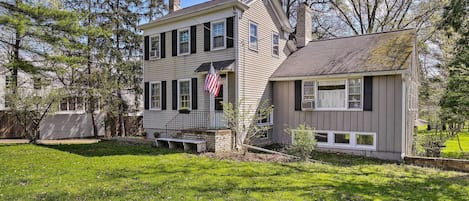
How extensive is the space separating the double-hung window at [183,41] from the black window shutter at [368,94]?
765 cm

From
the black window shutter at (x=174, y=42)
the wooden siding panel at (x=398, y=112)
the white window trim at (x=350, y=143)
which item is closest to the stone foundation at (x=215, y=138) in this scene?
the white window trim at (x=350, y=143)

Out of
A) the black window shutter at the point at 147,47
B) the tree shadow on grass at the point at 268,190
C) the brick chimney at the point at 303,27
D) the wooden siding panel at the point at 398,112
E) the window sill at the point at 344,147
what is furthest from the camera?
the brick chimney at the point at 303,27

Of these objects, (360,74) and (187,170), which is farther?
(360,74)

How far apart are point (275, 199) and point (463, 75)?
9502mm

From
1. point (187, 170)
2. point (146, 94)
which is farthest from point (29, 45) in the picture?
point (187, 170)

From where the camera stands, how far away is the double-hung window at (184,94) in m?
13.6

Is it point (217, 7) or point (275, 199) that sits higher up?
point (217, 7)

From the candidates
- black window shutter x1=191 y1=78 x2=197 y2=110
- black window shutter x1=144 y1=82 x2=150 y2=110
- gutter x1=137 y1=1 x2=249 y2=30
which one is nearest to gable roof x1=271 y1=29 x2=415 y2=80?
black window shutter x1=191 y1=78 x2=197 y2=110

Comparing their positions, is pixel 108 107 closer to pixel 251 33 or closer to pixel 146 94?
pixel 146 94

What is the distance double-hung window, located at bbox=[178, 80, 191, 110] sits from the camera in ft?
44.6

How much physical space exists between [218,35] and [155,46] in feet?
13.0

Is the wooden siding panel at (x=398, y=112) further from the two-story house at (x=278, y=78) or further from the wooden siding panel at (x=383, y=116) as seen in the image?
the wooden siding panel at (x=383, y=116)

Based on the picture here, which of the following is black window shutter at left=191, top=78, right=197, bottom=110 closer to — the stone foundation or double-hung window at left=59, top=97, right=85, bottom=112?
the stone foundation

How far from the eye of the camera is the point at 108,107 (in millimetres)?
19344
